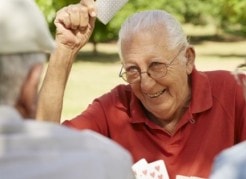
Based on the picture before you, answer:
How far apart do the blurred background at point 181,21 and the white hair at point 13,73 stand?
9.91 m

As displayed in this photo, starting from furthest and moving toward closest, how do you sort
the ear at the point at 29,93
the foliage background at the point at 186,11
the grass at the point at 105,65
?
the foliage background at the point at 186,11
the grass at the point at 105,65
the ear at the point at 29,93

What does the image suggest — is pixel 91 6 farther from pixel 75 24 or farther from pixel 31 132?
pixel 31 132

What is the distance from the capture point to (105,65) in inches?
799

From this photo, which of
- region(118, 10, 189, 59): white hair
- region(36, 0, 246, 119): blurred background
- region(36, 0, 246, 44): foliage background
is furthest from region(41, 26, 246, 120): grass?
region(118, 10, 189, 59): white hair

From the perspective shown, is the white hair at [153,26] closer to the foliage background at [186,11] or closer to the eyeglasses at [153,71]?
the eyeglasses at [153,71]

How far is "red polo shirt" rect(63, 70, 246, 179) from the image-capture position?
12.0 ft

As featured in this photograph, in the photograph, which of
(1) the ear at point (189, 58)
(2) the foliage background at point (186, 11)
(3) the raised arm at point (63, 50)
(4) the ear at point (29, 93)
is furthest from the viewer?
(2) the foliage background at point (186, 11)

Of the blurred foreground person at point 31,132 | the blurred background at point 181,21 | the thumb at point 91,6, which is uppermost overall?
the blurred foreground person at point 31,132

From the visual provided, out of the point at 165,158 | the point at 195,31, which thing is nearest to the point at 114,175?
the point at 165,158

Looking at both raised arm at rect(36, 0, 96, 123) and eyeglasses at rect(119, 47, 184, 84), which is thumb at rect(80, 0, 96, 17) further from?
eyeglasses at rect(119, 47, 184, 84)

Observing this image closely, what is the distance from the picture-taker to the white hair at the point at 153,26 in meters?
3.66

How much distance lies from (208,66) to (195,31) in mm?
12306

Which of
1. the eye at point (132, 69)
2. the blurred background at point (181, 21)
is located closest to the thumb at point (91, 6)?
the eye at point (132, 69)

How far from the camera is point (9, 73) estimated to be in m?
1.77
